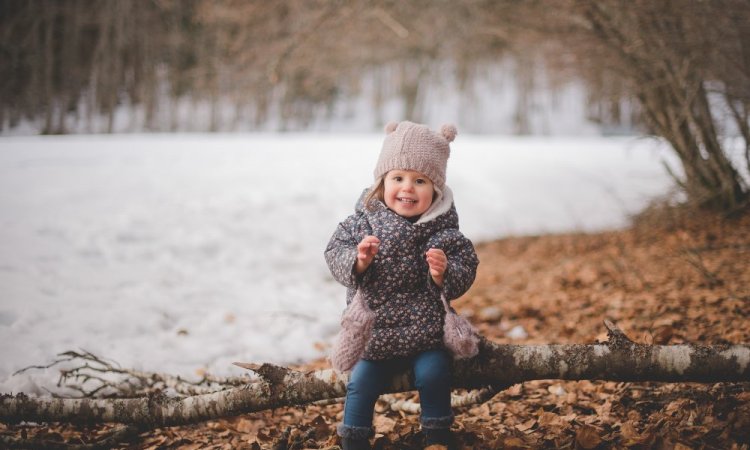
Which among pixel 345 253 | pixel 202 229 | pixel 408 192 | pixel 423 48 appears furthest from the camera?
pixel 423 48

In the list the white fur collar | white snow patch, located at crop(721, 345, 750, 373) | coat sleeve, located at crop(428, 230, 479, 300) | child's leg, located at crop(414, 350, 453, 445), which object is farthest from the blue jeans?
white snow patch, located at crop(721, 345, 750, 373)

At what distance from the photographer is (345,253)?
2.28 metres

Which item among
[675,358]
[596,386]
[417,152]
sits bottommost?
[596,386]

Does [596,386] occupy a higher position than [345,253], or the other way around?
[345,253]

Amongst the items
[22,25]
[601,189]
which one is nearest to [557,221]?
[601,189]

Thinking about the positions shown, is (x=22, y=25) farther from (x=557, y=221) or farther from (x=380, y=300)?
(x=380, y=300)

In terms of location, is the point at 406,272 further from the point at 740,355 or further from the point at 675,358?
the point at 740,355

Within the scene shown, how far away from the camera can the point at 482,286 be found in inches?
258

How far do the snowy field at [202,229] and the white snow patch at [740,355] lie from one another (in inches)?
127

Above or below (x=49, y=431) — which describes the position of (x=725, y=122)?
above

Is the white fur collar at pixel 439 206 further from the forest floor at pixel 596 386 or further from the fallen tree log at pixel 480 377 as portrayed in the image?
the forest floor at pixel 596 386

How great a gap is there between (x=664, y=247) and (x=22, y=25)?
23496 mm

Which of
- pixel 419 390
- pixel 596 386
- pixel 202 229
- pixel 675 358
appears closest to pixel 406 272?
pixel 419 390

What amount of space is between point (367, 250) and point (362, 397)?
69 centimetres
